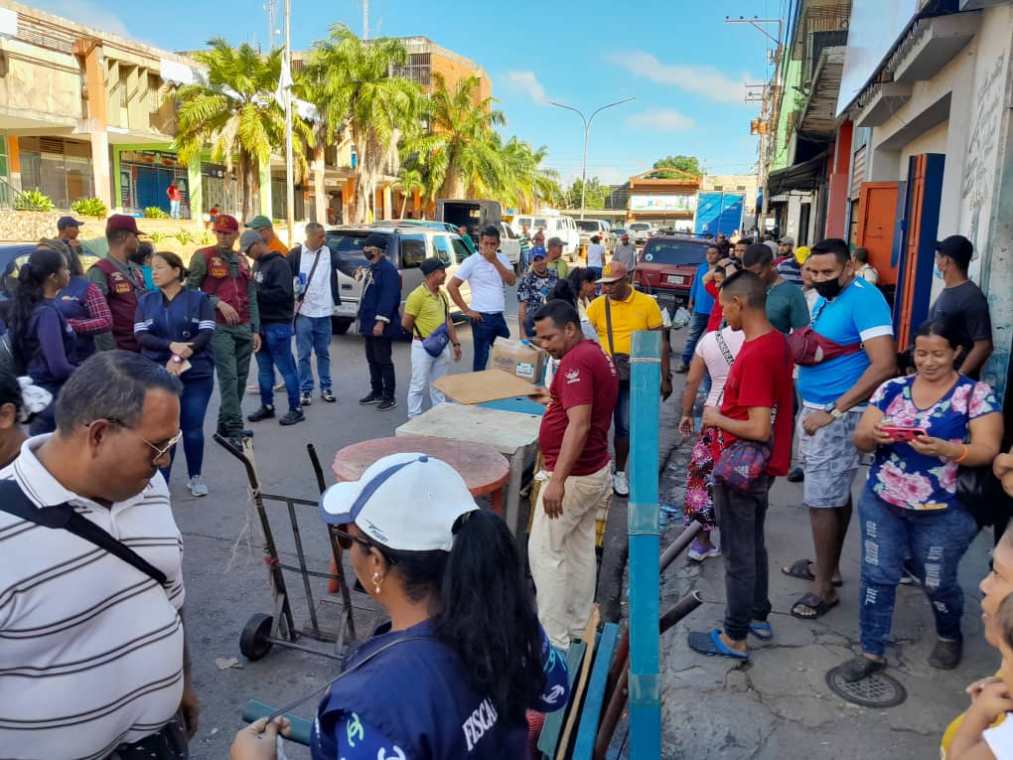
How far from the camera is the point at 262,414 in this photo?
315 inches

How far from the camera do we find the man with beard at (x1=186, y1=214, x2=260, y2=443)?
690 cm

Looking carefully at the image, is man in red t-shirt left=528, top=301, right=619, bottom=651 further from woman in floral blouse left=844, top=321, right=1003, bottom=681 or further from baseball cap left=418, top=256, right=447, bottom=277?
baseball cap left=418, top=256, right=447, bottom=277

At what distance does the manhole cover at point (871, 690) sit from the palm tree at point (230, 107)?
30.0 m

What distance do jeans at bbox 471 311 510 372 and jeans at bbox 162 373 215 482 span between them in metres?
3.73

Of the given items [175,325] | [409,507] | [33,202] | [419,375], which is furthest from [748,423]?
[33,202]

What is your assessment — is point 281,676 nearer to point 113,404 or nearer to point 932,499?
point 113,404

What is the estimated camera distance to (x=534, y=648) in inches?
61.1

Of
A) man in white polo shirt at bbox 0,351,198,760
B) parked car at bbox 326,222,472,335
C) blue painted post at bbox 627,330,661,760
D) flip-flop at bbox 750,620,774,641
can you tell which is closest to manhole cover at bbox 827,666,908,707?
flip-flop at bbox 750,620,774,641

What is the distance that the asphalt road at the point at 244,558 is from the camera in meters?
3.57

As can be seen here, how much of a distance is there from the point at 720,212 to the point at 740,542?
3328 centimetres

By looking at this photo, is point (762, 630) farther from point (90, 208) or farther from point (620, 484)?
point (90, 208)

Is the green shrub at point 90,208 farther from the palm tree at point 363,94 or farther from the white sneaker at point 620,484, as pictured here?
the white sneaker at point 620,484

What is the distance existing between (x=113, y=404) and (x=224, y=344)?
5.31 m

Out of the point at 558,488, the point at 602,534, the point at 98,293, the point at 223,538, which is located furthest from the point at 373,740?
the point at 98,293
